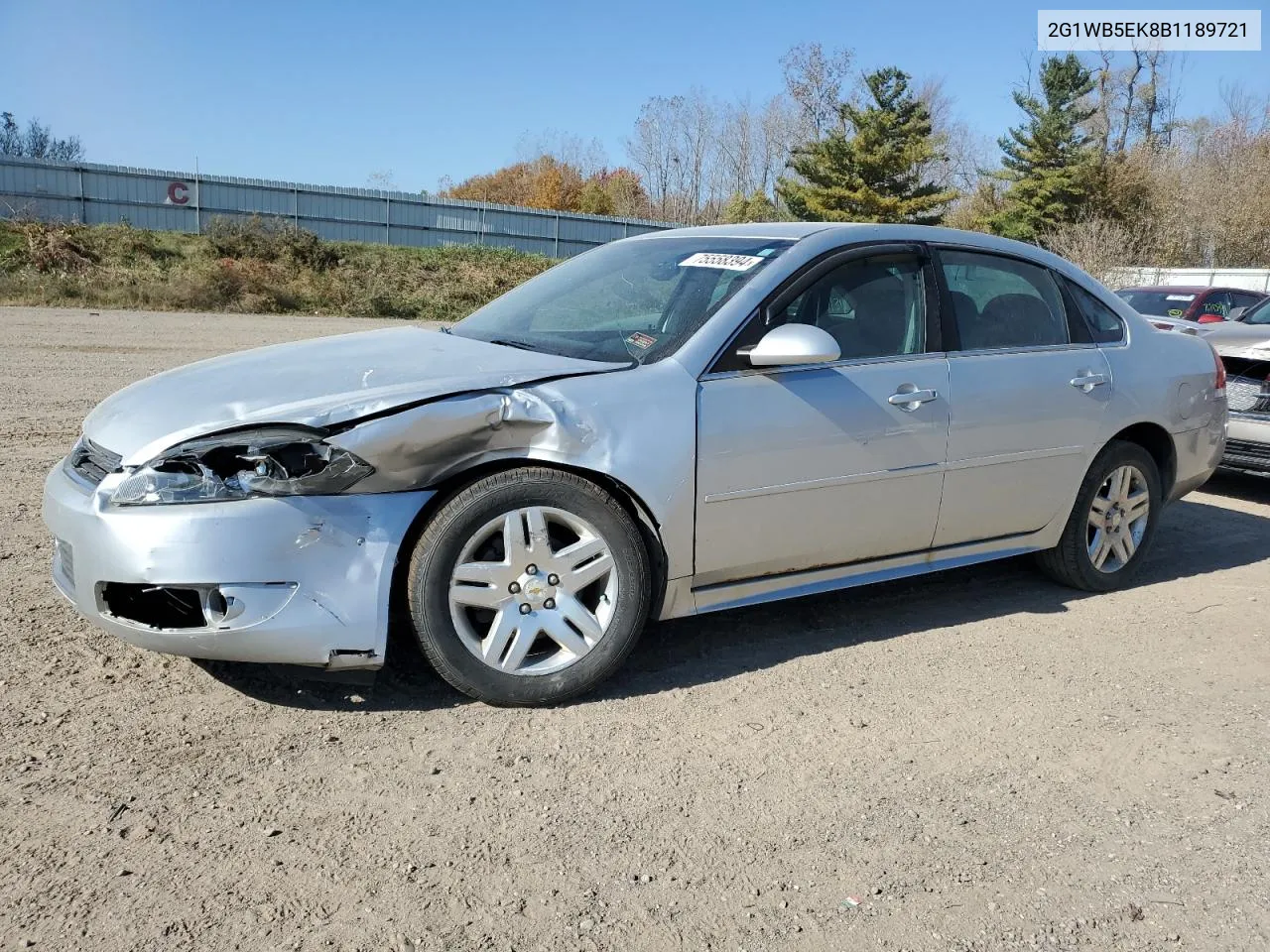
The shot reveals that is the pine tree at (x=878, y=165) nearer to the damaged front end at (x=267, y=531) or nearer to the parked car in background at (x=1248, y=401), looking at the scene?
the parked car in background at (x=1248, y=401)

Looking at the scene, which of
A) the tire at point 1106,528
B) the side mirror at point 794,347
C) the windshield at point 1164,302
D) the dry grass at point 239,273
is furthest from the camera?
the dry grass at point 239,273

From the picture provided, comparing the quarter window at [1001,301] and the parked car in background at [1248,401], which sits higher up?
the quarter window at [1001,301]

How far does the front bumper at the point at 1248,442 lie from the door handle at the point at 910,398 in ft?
13.6

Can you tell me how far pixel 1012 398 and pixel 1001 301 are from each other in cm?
48

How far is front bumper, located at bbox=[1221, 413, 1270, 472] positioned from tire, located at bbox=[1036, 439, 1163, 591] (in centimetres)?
257

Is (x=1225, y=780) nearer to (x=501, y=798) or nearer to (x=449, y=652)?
(x=501, y=798)

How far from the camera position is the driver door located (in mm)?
3822

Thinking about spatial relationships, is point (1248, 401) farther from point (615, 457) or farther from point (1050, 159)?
point (1050, 159)

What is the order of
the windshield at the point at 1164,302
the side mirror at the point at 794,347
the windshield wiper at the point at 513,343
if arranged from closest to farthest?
1. the side mirror at the point at 794,347
2. the windshield wiper at the point at 513,343
3. the windshield at the point at 1164,302

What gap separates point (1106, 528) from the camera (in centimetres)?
516

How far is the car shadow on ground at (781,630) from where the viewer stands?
365 cm

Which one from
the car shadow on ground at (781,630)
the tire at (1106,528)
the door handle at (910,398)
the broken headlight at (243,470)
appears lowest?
the car shadow on ground at (781,630)

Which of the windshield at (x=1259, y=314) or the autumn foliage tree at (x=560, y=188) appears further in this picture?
the autumn foliage tree at (x=560, y=188)

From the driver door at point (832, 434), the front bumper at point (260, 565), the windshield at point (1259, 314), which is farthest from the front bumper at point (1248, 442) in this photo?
the front bumper at point (260, 565)
